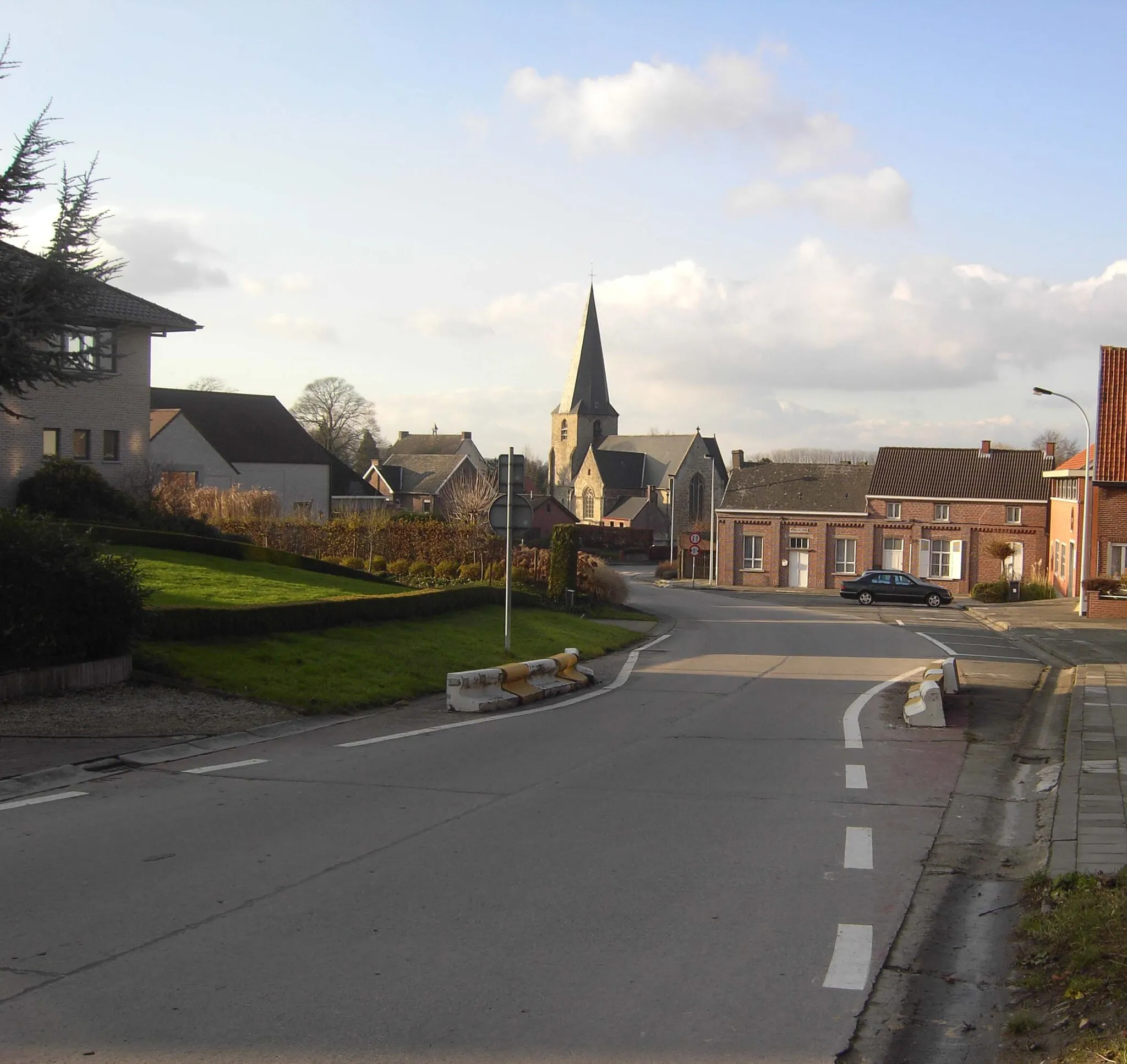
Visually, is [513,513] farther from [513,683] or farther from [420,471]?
[420,471]

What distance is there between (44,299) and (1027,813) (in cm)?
1158

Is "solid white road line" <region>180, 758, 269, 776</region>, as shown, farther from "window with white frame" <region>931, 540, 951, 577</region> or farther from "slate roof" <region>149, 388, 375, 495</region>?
"window with white frame" <region>931, 540, 951, 577</region>

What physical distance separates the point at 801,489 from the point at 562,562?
34.6 meters

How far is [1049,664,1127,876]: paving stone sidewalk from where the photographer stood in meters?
7.20

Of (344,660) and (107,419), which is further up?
(107,419)

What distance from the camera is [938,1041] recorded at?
15.5 ft

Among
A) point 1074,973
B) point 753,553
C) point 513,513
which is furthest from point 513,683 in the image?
point 753,553

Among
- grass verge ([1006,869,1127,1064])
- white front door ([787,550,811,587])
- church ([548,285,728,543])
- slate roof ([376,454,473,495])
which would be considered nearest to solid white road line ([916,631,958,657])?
grass verge ([1006,869,1127,1064])

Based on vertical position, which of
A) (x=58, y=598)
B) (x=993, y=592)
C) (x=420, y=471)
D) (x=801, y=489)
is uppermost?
(x=420, y=471)

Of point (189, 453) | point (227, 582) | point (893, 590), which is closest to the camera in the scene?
point (227, 582)

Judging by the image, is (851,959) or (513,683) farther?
(513,683)

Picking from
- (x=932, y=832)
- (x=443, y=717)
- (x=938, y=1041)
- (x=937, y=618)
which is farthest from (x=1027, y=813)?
(x=937, y=618)

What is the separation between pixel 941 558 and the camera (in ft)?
211

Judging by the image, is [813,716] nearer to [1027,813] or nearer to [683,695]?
[683,695]
